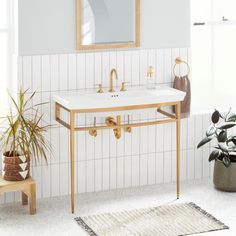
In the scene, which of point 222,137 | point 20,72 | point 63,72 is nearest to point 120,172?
point 222,137

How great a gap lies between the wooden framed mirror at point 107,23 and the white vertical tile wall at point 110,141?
9 cm

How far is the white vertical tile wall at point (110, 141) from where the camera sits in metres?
5.59

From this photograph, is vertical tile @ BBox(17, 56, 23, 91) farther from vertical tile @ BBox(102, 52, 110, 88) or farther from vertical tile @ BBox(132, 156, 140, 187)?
vertical tile @ BBox(132, 156, 140, 187)

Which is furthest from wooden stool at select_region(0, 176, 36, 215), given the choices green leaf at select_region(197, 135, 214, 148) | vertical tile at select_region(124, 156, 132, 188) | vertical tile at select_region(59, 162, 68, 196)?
green leaf at select_region(197, 135, 214, 148)

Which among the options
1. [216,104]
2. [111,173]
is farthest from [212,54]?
[111,173]

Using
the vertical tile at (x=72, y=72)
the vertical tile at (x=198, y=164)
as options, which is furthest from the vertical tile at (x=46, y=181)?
the vertical tile at (x=198, y=164)

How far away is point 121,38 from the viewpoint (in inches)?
226

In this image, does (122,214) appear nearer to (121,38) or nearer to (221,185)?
(221,185)

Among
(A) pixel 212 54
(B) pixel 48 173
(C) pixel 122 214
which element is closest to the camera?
(C) pixel 122 214

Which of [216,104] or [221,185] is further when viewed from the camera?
[216,104]

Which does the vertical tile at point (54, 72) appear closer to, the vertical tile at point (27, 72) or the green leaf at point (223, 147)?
the vertical tile at point (27, 72)

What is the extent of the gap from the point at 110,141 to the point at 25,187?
94 cm

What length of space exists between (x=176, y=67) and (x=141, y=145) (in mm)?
735

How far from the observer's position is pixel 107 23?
5645mm
